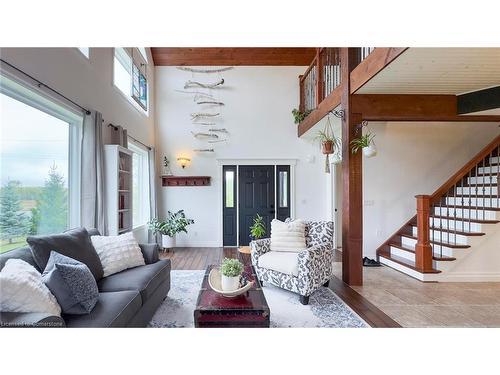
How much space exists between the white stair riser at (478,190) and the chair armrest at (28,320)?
215 inches

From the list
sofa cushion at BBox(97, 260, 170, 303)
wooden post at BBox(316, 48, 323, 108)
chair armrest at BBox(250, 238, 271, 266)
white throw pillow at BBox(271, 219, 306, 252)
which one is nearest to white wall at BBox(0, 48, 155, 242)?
sofa cushion at BBox(97, 260, 170, 303)

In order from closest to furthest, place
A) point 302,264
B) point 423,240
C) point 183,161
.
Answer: point 302,264
point 423,240
point 183,161

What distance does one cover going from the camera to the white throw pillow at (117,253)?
2.62m

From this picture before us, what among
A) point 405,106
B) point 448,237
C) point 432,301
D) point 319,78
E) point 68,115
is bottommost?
point 432,301

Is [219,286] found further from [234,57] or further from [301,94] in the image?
[234,57]

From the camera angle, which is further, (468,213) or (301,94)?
(301,94)

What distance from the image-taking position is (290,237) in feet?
11.9

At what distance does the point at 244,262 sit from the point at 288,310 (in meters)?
1.37

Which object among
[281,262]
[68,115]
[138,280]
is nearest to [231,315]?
[138,280]

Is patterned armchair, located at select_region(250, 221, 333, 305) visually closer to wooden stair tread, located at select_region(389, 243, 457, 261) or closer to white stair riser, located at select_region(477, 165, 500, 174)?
wooden stair tread, located at select_region(389, 243, 457, 261)

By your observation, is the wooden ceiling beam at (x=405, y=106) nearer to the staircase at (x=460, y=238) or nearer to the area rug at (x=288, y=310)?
the staircase at (x=460, y=238)

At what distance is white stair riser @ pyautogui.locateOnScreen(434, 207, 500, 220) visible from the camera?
4.03 metres

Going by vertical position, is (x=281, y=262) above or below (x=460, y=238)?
below

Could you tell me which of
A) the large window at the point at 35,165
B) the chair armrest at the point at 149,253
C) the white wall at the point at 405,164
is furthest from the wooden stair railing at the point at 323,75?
the large window at the point at 35,165
